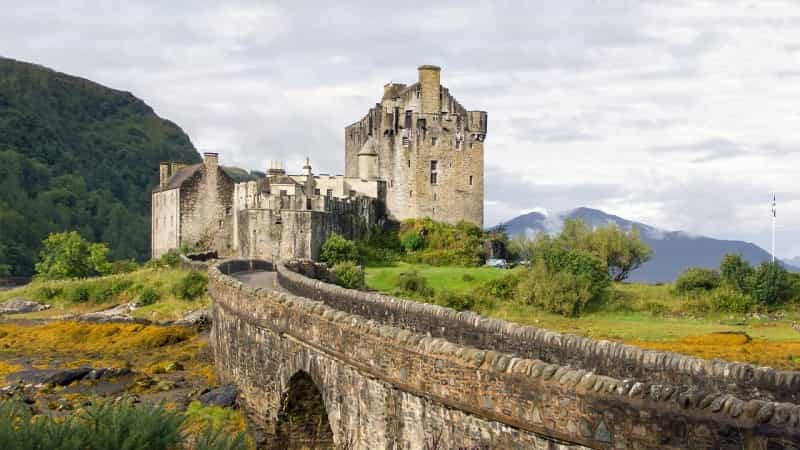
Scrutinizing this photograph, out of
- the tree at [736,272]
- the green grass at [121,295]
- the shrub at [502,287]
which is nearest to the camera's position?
the tree at [736,272]

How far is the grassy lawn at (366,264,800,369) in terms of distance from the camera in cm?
3356

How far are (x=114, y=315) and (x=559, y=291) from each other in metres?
22.1

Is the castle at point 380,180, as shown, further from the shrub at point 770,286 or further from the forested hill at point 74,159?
the forested hill at point 74,159

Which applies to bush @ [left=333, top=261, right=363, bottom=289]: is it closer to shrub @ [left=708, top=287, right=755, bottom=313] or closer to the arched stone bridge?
shrub @ [left=708, top=287, right=755, bottom=313]

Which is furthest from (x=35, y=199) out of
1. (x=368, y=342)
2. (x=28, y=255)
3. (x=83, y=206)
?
(x=368, y=342)

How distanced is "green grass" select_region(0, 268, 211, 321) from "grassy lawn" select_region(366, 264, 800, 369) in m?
10.0

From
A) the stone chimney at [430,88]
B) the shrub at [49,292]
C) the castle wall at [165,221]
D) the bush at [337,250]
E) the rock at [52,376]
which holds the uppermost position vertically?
the stone chimney at [430,88]

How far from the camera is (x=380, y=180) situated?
6900 centimetres

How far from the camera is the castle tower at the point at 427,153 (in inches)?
2687

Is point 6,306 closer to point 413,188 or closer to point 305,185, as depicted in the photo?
point 305,185

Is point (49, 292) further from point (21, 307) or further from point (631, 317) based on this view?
point (631, 317)

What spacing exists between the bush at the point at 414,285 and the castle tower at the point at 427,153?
18.0 meters

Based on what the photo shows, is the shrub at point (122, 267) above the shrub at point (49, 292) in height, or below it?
above

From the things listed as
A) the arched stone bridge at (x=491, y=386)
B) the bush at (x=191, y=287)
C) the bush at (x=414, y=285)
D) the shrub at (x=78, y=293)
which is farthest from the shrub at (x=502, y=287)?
the arched stone bridge at (x=491, y=386)
